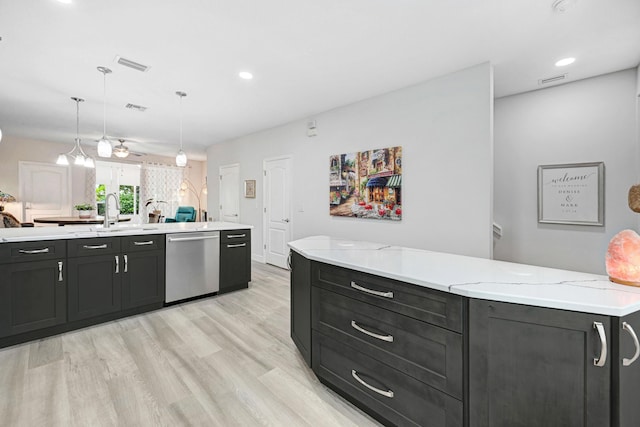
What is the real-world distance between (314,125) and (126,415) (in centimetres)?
399

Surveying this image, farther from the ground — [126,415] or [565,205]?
[565,205]

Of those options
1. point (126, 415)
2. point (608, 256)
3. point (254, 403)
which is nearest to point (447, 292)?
point (608, 256)

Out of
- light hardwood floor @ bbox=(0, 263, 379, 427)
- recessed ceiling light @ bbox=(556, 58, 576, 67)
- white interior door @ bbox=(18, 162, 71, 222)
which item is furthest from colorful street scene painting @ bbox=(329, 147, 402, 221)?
white interior door @ bbox=(18, 162, 71, 222)

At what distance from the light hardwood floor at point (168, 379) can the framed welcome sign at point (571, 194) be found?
10.7 ft

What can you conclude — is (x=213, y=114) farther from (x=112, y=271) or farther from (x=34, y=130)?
(x=34, y=130)

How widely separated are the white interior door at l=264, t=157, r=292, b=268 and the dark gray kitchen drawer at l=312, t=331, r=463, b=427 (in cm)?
327

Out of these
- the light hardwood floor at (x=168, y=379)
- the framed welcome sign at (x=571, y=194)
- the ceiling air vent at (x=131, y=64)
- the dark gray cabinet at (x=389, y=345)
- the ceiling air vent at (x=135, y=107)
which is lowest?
the light hardwood floor at (x=168, y=379)

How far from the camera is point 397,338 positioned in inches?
55.8

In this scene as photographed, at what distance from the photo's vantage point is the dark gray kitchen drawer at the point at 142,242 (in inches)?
114

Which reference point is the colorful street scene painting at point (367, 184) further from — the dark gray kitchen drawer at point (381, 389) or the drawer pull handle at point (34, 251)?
the drawer pull handle at point (34, 251)

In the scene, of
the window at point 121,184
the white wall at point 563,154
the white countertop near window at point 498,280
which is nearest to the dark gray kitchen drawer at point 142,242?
the white countertop near window at point 498,280

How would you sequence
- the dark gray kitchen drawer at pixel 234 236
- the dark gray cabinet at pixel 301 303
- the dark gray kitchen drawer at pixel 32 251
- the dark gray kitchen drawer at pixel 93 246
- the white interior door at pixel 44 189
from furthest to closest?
the white interior door at pixel 44 189 < the dark gray kitchen drawer at pixel 234 236 < the dark gray kitchen drawer at pixel 93 246 < the dark gray kitchen drawer at pixel 32 251 < the dark gray cabinet at pixel 301 303

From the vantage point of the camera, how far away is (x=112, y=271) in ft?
9.21

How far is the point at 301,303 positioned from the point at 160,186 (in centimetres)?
799
